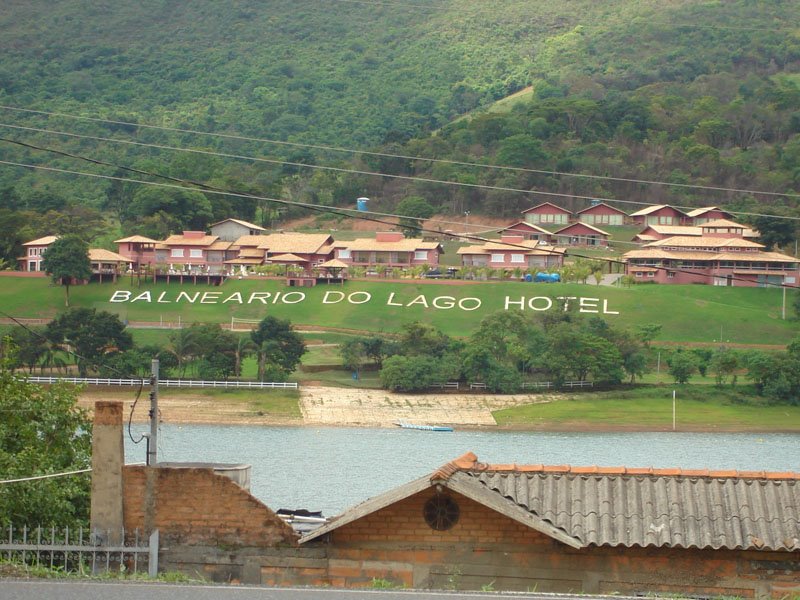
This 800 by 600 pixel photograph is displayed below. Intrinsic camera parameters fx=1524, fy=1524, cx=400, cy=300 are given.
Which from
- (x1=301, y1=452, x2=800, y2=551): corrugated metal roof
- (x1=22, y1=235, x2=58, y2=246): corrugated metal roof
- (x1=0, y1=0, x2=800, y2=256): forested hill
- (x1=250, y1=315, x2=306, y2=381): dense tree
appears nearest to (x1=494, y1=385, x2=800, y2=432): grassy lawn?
(x1=250, y1=315, x2=306, y2=381): dense tree

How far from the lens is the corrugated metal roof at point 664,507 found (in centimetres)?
1317

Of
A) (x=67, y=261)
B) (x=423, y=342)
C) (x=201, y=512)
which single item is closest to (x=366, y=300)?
(x=423, y=342)

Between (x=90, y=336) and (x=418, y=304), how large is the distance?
22.2 metres

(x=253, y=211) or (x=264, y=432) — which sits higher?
(x=253, y=211)

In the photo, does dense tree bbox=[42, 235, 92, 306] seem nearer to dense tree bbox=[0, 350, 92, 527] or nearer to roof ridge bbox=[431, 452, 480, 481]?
dense tree bbox=[0, 350, 92, 527]

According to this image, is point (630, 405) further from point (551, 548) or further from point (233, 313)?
point (551, 548)

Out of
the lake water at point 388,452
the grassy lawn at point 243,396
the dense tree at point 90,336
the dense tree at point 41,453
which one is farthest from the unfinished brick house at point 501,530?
the dense tree at point 90,336

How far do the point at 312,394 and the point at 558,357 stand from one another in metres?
12.5

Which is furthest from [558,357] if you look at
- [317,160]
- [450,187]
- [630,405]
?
[317,160]

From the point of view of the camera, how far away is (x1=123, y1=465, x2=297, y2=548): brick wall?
13930 millimetres

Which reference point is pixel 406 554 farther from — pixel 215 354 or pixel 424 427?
pixel 215 354

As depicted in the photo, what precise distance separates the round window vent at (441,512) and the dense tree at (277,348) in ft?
201

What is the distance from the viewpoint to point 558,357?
249 ft

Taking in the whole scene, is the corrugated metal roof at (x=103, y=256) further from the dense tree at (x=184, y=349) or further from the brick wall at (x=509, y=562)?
the brick wall at (x=509, y=562)
